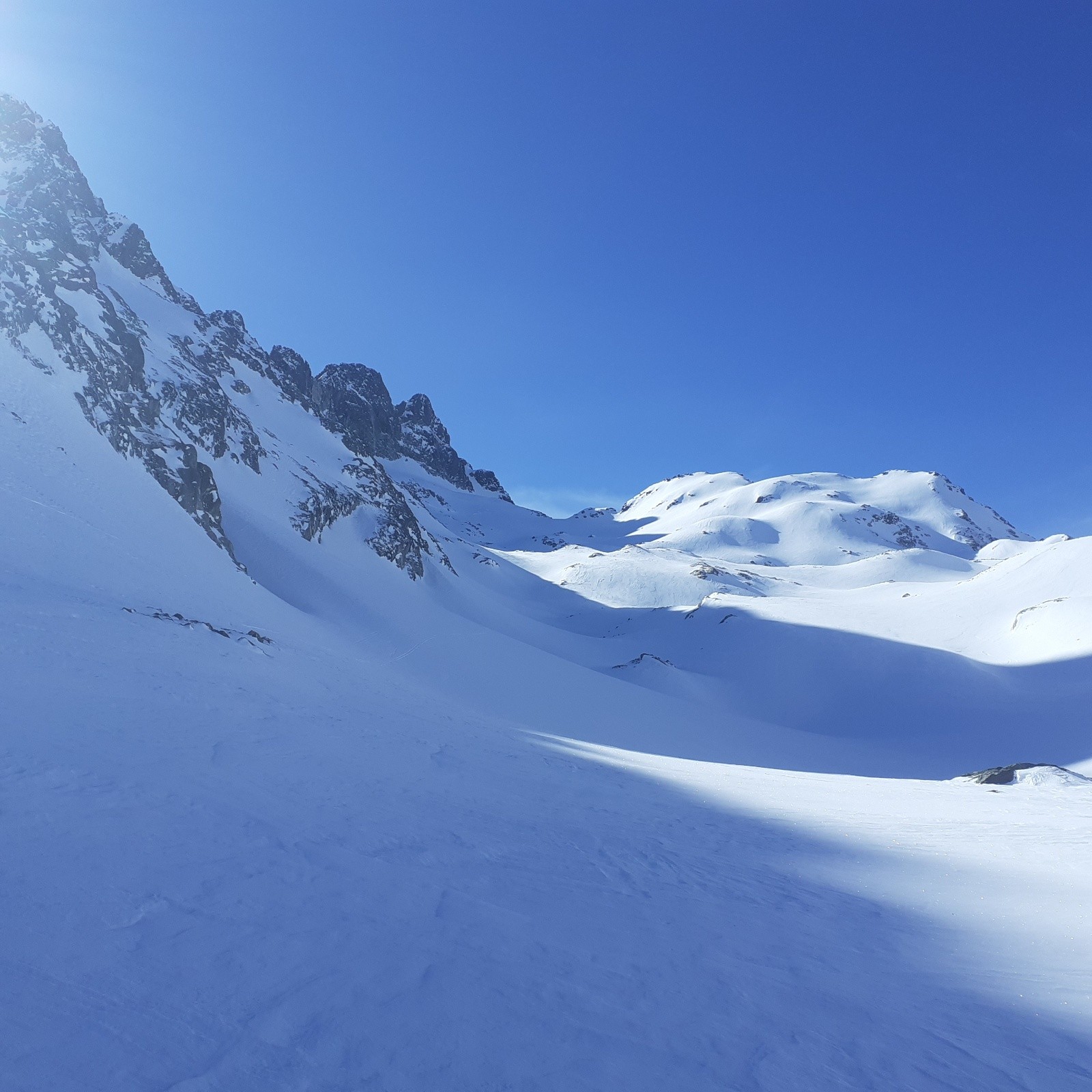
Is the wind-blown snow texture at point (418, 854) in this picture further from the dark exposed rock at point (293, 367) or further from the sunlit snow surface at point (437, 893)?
the dark exposed rock at point (293, 367)

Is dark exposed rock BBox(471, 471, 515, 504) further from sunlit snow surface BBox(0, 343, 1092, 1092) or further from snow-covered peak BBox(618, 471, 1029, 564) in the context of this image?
sunlit snow surface BBox(0, 343, 1092, 1092)

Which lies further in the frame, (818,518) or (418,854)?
(818,518)

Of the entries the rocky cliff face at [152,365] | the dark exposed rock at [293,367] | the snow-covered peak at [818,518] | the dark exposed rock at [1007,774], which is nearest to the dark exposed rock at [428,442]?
the dark exposed rock at [293,367]

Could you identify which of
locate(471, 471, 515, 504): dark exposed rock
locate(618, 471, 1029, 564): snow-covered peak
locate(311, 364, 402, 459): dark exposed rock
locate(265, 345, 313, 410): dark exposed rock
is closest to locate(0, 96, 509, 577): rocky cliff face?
locate(265, 345, 313, 410): dark exposed rock

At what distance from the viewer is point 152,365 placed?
130 ft

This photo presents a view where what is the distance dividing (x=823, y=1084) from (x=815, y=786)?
1145cm

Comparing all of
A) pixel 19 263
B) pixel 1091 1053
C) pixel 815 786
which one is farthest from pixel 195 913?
pixel 19 263

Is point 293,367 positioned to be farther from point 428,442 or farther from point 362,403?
point 428,442

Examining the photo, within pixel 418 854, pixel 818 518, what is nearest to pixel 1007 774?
pixel 418 854

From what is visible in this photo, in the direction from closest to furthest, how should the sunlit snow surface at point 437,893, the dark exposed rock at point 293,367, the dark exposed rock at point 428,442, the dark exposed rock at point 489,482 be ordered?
1. the sunlit snow surface at point 437,893
2. the dark exposed rock at point 293,367
3. the dark exposed rock at point 428,442
4. the dark exposed rock at point 489,482

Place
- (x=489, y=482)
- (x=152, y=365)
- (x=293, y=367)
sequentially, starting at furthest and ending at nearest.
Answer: (x=489, y=482)
(x=293, y=367)
(x=152, y=365)

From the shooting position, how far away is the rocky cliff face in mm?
28812

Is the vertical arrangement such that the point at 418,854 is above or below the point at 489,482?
below

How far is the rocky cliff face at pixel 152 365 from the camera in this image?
28812 millimetres
